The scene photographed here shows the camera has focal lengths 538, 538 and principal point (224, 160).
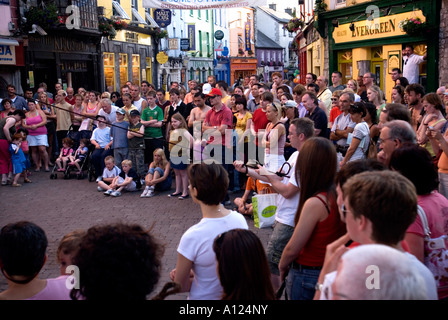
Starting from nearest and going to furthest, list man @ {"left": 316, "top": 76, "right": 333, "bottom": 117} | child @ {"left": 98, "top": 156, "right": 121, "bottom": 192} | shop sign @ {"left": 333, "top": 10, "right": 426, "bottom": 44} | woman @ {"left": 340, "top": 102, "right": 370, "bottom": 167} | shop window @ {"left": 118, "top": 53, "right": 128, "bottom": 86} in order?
1. woman @ {"left": 340, "top": 102, "right": 370, "bottom": 167}
2. man @ {"left": 316, "top": 76, "right": 333, "bottom": 117}
3. child @ {"left": 98, "top": 156, "right": 121, "bottom": 192}
4. shop sign @ {"left": 333, "top": 10, "right": 426, "bottom": 44}
5. shop window @ {"left": 118, "top": 53, "right": 128, "bottom": 86}

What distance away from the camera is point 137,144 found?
11562 millimetres

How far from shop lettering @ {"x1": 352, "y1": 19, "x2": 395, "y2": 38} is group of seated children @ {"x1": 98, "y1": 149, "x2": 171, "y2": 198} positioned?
29.2 ft

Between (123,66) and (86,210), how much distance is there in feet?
70.7

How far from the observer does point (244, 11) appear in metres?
61.4

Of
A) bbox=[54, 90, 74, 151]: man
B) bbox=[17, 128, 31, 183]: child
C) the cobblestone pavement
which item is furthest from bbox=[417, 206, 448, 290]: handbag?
bbox=[54, 90, 74, 151]: man

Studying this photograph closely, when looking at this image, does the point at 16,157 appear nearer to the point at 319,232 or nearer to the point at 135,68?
the point at 319,232

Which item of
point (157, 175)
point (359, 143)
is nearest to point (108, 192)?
point (157, 175)

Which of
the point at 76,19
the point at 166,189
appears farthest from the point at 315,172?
the point at 76,19

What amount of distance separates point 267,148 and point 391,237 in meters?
6.00

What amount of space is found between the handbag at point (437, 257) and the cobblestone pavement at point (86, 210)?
12.9 ft

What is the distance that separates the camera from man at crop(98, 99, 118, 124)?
12.4m

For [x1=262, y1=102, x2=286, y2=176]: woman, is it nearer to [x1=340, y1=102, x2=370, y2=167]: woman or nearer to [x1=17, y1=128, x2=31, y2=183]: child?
[x1=340, y1=102, x2=370, y2=167]: woman

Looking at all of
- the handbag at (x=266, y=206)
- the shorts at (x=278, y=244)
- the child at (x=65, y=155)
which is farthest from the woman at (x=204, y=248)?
the child at (x=65, y=155)

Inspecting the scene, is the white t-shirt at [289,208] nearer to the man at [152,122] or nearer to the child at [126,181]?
the child at [126,181]
